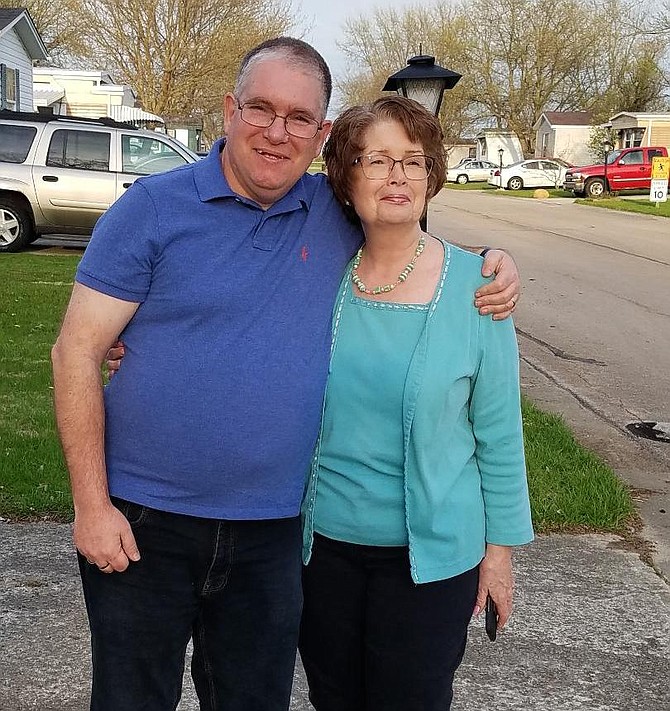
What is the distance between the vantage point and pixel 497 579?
91.7 inches

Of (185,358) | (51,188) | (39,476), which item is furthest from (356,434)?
(51,188)

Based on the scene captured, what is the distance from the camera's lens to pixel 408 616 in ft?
7.29

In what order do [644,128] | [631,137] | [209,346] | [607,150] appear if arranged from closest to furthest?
[209,346]
[607,150]
[644,128]
[631,137]

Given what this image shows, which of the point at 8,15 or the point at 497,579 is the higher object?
the point at 8,15

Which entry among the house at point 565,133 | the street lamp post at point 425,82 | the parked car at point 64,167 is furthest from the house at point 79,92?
the house at point 565,133

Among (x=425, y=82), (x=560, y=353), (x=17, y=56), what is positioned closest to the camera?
(x=425, y=82)

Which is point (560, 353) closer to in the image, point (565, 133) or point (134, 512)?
point (134, 512)

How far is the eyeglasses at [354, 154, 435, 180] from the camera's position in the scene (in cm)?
217

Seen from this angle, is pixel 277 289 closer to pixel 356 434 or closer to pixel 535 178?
pixel 356 434

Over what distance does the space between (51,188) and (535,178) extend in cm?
3614

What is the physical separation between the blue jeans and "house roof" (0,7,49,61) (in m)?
24.8

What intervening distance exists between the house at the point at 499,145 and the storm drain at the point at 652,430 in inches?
2377

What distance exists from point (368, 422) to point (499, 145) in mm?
66426

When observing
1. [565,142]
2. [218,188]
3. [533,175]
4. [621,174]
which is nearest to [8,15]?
[621,174]
